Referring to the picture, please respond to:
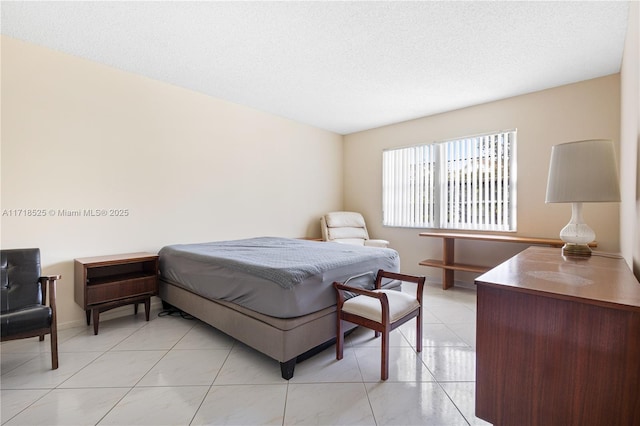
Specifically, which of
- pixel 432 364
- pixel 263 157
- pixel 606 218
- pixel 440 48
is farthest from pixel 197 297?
pixel 606 218

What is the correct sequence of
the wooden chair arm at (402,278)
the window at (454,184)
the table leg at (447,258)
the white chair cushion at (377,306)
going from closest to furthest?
the white chair cushion at (377,306) → the wooden chair arm at (402,278) → the window at (454,184) → the table leg at (447,258)

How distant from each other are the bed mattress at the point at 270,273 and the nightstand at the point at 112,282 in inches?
8.3

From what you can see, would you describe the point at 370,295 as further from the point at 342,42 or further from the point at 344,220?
the point at 344,220

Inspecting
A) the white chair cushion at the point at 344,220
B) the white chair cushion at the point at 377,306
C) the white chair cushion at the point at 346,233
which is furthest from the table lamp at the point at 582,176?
the white chair cushion at the point at 344,220

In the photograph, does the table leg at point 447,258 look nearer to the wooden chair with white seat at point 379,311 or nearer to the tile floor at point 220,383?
the tile floor at point 220,383

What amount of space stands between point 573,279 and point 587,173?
86 centimetres

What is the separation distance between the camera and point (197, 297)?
271 centimetres

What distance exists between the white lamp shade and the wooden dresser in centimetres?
54

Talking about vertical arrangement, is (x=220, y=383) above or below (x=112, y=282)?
below

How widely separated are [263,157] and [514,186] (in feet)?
11.9

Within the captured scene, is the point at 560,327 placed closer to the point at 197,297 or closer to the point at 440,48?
the point at 440,48

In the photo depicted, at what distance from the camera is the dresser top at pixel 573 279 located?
3.51 ft

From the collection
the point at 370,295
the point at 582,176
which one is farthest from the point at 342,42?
the point at 370,295

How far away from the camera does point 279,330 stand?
193 centimetres
